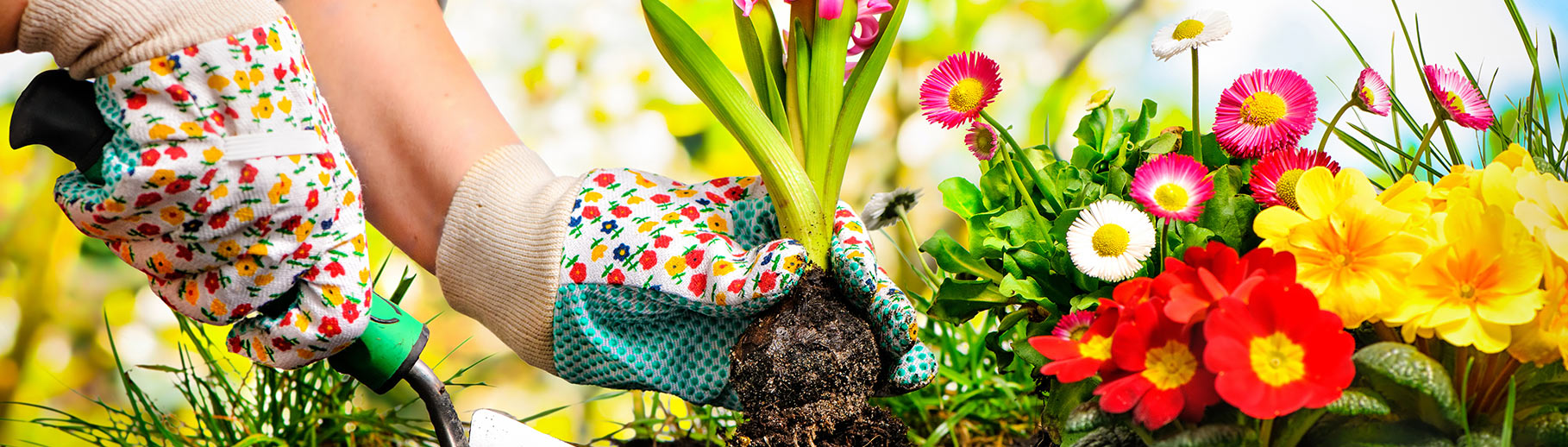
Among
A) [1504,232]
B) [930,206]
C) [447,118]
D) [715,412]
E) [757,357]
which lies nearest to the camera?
[1504,232]

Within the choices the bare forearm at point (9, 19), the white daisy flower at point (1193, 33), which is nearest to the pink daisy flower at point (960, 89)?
the white daisy flower at point (1193, 33)

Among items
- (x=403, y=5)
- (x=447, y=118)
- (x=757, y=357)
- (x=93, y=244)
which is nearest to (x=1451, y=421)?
(x=757, y=357)

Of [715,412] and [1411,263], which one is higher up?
[1411,263]

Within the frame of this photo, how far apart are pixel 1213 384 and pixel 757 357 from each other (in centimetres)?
A: 31

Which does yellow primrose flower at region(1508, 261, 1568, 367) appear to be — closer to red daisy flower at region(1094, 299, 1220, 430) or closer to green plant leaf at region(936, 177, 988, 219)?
red daisy flower at region(1094, 299, 1220, 430)

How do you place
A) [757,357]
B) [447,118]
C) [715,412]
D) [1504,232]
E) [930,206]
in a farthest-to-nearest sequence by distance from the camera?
[930,206] → [715,412] → [447,118] → [757,357] → [1504,232]

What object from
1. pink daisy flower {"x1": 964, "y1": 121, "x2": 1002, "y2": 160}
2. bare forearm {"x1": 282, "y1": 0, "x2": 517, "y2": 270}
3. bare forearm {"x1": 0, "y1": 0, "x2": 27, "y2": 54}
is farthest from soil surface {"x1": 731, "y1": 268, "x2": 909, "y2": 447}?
bare forearm {"x1": 0, "y1": 0, "x2": 27, "y2": 54}

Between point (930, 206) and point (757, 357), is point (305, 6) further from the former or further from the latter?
point (930, 206)

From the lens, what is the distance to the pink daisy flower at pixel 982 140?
652mm

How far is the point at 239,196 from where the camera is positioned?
0.60 meters

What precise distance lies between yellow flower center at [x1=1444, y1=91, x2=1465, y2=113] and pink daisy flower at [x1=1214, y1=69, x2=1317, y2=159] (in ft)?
0.26

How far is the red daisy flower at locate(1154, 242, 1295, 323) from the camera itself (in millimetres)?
398

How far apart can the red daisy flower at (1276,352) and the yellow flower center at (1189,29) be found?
0.63ft

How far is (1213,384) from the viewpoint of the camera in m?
0.40
